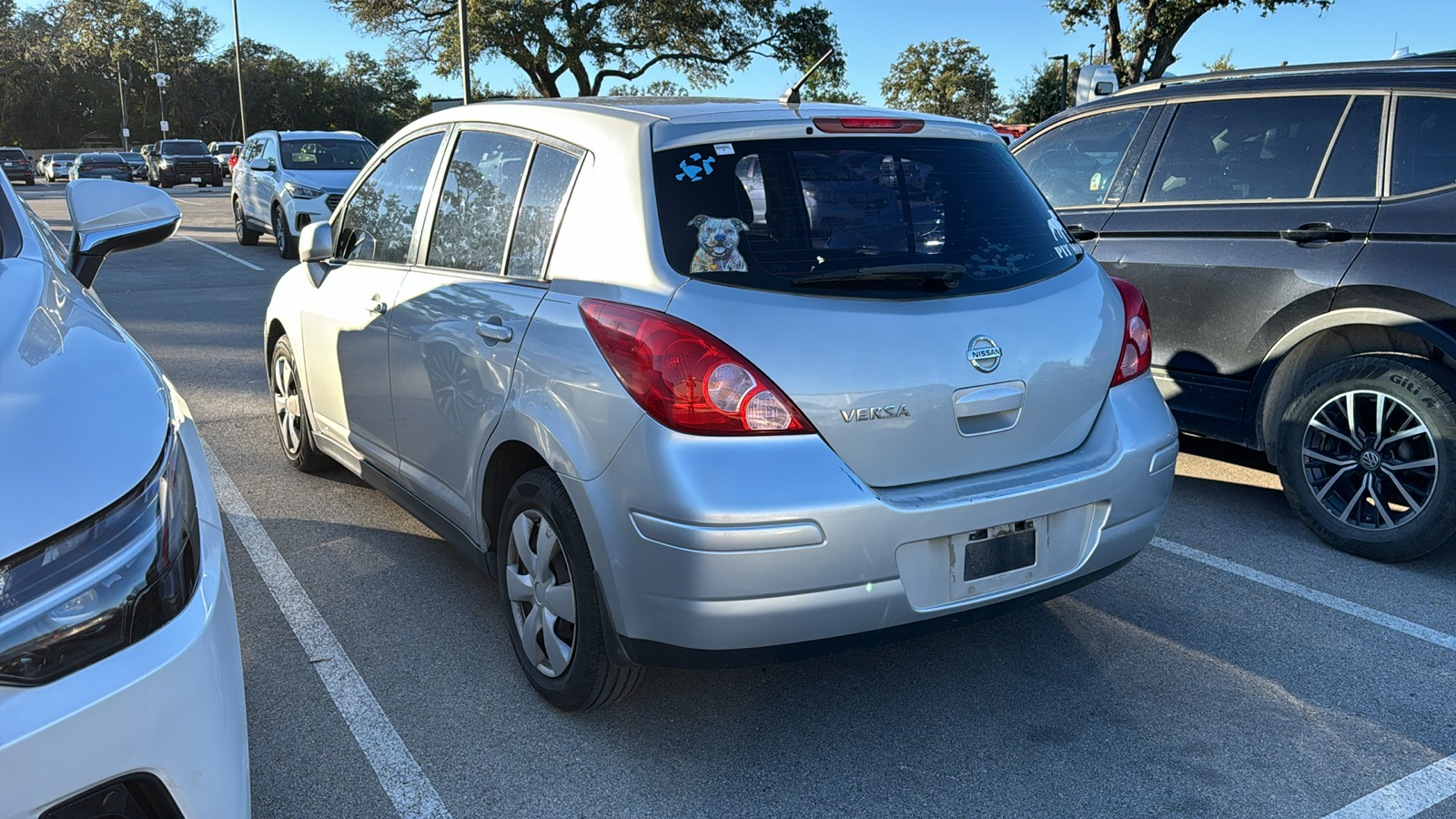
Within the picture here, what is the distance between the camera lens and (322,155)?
16.3 meters

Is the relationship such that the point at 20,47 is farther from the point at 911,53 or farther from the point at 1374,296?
the point at 1374,296

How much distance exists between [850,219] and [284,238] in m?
14.6

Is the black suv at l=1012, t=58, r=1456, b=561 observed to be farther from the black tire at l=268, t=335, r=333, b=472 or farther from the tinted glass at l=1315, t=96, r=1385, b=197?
the black tire at l=268, t=335, r=333, b=472

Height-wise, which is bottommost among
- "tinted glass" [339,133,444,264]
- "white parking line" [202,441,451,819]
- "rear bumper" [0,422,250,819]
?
"white parking line" [202,441,451,819]

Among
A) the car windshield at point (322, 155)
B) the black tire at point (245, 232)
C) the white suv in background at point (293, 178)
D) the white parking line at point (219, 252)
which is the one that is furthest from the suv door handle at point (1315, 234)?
the black tire at point (245, 232)

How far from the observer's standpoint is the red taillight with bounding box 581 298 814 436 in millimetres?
2553

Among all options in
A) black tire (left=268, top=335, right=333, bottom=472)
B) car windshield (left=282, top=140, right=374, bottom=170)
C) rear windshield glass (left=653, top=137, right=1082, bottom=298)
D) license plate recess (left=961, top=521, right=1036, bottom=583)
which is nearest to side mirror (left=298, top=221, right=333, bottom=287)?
black tire (left=268, top=335, right=333, bottom=472)

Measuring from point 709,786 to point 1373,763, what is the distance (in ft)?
5.60

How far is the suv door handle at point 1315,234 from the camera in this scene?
433cm

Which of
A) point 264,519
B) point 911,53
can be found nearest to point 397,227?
point 264,519

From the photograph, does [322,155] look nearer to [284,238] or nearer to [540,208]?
[284,238]

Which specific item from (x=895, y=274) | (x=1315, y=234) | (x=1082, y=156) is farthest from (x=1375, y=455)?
(x=895, y=274)

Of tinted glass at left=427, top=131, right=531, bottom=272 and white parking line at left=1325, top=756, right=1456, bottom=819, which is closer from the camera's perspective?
white parking line at left=1325, top=756, right=1456, bottom=819

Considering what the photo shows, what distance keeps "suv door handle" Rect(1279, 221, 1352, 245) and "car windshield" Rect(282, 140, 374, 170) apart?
1421 centimetres
